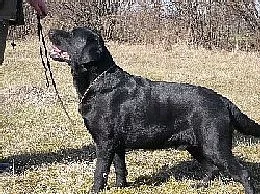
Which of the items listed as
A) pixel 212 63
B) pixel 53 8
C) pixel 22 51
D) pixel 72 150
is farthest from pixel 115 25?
pixel 72 150

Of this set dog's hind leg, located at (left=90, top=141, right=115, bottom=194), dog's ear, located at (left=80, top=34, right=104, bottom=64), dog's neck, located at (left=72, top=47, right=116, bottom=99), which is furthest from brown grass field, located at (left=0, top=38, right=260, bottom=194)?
dog's ear, located at (left=80, top=34, right=104, bottom=64)

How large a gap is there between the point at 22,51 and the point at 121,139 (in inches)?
581

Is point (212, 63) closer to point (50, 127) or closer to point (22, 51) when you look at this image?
point (22, 51)

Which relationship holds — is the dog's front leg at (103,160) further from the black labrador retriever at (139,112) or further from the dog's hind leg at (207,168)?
the dog's hind leg at (207,168)

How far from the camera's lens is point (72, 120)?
7844 millimetres

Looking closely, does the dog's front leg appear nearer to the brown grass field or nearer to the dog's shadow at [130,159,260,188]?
the brown grass field

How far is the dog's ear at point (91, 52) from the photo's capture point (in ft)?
14.6

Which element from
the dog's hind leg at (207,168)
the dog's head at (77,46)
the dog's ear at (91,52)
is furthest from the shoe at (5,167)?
the dog's hind leg at (207,168)

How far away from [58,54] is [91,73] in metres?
0.35

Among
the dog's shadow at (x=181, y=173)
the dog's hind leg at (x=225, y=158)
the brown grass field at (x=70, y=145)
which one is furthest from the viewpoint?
the dog's shadow at (x=181, y=173)

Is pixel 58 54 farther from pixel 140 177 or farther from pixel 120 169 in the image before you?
pixel 140 177

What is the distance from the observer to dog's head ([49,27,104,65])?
4469 mm

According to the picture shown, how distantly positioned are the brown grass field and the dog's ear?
46.4 inches

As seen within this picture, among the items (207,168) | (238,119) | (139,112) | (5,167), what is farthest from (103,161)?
(5,167)
